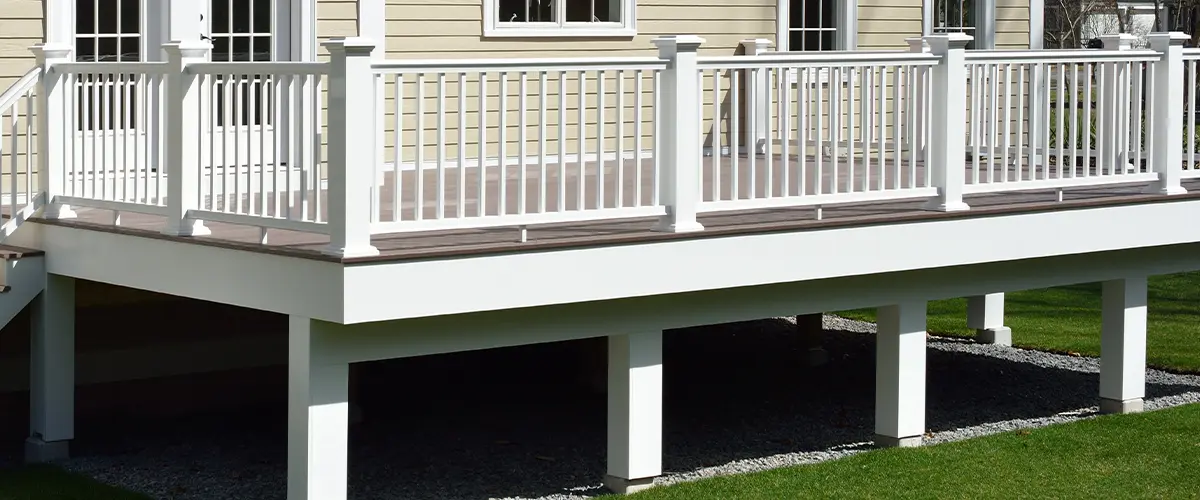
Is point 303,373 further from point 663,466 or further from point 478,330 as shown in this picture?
point 663,466

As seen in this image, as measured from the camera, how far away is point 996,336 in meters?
13.7

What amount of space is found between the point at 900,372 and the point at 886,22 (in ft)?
17.7

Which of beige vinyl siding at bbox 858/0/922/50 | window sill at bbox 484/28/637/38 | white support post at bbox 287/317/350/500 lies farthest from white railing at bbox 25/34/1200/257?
beige vinyl siding at bbox 858/0/922/50

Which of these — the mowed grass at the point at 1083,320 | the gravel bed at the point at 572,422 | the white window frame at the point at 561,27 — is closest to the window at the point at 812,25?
the white window frame at the point at 561,27

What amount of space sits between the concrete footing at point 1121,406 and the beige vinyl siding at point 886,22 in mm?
4177

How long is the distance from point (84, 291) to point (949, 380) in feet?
19.0

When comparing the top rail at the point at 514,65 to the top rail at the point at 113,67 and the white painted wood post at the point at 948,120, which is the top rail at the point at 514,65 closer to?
the top rail at the point at 113,67

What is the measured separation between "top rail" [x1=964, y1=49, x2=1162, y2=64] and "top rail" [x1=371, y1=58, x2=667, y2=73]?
85.0 inches

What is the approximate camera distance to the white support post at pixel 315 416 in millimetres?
6812

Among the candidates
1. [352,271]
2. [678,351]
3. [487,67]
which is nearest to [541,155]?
[487,67]

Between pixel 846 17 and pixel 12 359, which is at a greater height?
pixel 846 17

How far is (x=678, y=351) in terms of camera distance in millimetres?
12773

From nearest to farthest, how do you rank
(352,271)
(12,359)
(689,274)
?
(352,271) → (689,274) → (12,359)

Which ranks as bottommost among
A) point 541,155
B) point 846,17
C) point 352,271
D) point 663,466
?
point 663,466
